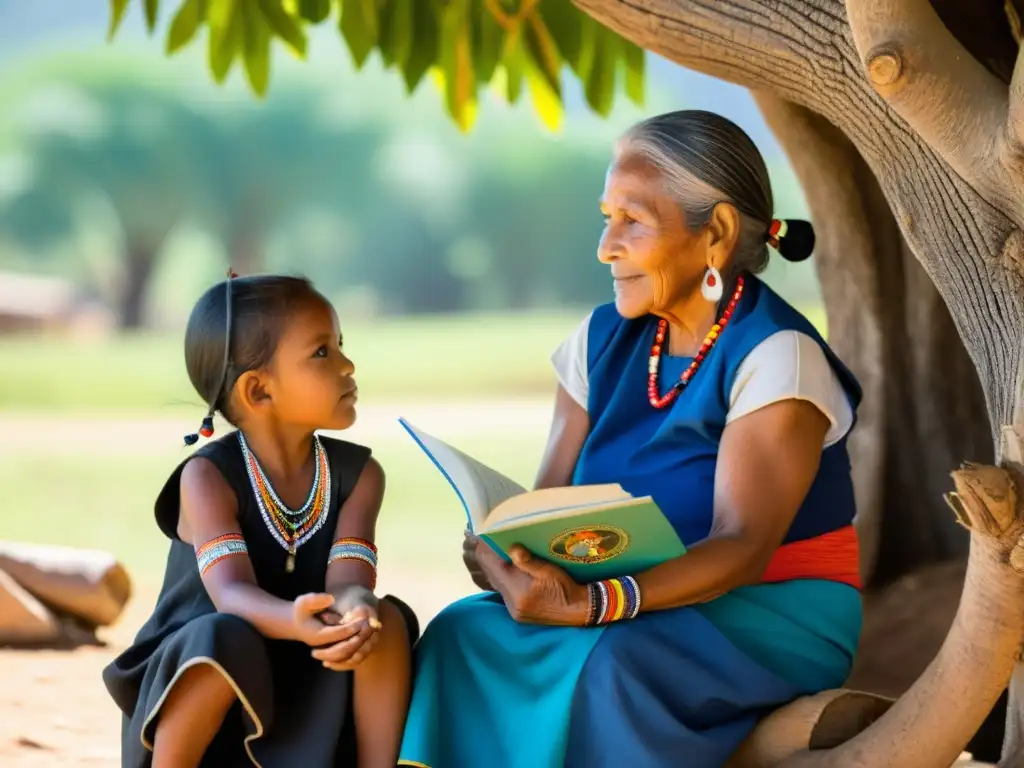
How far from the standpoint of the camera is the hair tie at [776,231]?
2.91m

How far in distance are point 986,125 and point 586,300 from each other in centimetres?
1275

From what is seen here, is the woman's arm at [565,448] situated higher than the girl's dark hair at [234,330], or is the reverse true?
the girl's dark hair at [234,330]

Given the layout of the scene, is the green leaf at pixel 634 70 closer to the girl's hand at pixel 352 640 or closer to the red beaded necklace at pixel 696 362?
the red beaded necklace at pixel 696 362

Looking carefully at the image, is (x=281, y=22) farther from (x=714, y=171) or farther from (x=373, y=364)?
(x=373, y=364)

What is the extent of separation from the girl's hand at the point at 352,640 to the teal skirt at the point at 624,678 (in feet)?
0.58

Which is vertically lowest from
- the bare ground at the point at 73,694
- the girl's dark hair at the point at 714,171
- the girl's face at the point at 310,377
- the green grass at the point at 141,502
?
the green grass at the point at 141,502

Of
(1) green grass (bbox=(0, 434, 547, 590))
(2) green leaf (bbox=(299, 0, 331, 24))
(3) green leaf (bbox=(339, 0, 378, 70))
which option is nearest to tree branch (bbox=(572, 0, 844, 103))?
(3) green leaf (bbox=(339, 0, 378, 70))

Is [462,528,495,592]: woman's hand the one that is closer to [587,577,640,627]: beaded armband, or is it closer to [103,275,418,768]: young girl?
[103,275,418,768]: young girl

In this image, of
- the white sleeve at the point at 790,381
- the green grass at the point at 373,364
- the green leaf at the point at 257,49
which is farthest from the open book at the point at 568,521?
the green grass at the point at 373,364

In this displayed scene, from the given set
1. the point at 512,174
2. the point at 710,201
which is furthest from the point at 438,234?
the point at 710,201

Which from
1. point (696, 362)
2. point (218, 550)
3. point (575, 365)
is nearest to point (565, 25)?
point (575, 365)

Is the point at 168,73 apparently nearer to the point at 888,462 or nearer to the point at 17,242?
the point at 17,242

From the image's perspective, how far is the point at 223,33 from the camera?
4.49 metres

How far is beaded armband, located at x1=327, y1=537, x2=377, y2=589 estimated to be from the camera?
2819 mm
